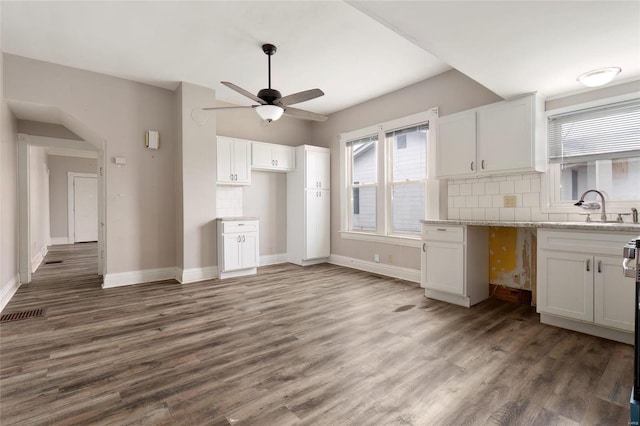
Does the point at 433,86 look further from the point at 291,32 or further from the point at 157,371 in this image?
the point at 157,371

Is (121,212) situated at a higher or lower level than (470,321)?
higher

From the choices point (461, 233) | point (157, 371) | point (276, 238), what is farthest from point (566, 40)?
point (276, 238)

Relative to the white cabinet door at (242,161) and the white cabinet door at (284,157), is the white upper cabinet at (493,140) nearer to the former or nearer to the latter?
the white cabinet door at (284,157)

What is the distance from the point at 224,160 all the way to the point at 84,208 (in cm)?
728

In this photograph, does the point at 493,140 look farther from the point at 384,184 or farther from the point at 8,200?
the point at 8,200

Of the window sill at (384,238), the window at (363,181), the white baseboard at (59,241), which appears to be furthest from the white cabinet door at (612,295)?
the white baseboard at (59,241)

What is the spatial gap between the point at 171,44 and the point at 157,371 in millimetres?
3360

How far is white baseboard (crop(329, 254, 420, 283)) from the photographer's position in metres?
4.66

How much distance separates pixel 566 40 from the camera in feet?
7.44

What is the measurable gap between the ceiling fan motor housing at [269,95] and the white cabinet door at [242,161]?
81.3 inches

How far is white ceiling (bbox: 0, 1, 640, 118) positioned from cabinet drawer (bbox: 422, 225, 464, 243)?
1539 millimetres

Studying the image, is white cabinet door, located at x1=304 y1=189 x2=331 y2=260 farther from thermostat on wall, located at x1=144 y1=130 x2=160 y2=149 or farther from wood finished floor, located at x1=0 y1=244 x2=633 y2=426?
thermostat on wall, located at x1=144 y1=130 x2=160 y2=149

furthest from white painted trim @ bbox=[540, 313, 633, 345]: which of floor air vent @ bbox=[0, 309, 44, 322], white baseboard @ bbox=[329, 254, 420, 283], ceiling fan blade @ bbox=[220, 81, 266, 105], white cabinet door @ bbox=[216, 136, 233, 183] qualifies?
floor air vent @ bbox=[0, 309, 44, 322]

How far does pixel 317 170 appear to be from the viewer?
596 centimetres
